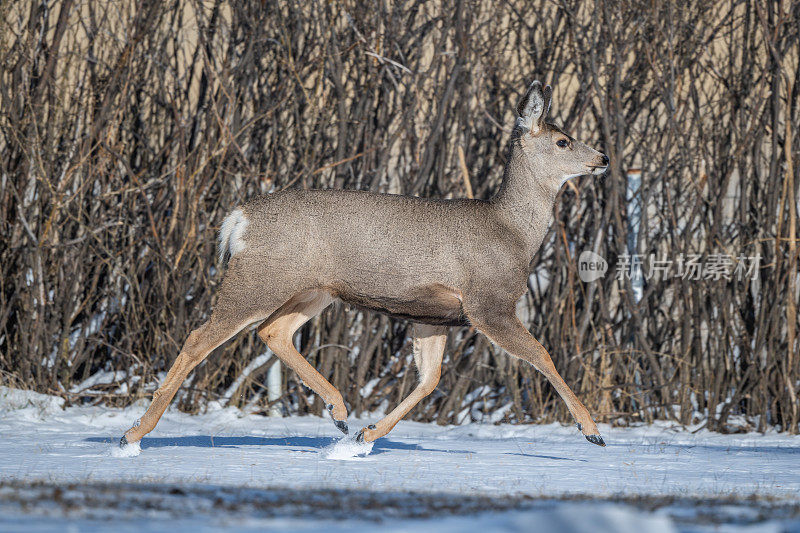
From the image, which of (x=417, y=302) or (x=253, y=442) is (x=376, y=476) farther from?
(x=253, y=442)

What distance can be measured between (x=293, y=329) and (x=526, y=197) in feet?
5.11

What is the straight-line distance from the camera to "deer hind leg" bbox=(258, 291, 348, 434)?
5859 millimetres

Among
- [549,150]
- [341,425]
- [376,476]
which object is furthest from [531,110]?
[376,476]

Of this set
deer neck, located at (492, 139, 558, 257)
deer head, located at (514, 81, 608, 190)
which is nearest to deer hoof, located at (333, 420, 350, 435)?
deer neck, located at (492, 139, 558, 257)

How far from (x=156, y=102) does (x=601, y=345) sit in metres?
3.96

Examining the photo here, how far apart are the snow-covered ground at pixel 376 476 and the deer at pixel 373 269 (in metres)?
0.46

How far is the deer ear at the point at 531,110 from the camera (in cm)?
597

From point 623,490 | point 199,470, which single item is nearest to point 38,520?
point 199,470

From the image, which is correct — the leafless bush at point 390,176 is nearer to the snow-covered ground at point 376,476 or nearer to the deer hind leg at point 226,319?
the snow-covered ground at point 376,476

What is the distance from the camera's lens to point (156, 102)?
8.26m

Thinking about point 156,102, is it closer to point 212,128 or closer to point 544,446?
point 212,128

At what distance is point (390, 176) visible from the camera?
8.37 metres

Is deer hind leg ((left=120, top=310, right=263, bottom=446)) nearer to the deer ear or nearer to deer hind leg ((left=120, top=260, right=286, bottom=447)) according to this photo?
deer hind leg ((left=120, top=260, right=286, bottom=447))

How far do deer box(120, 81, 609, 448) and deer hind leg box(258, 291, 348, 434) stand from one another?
0.07m
